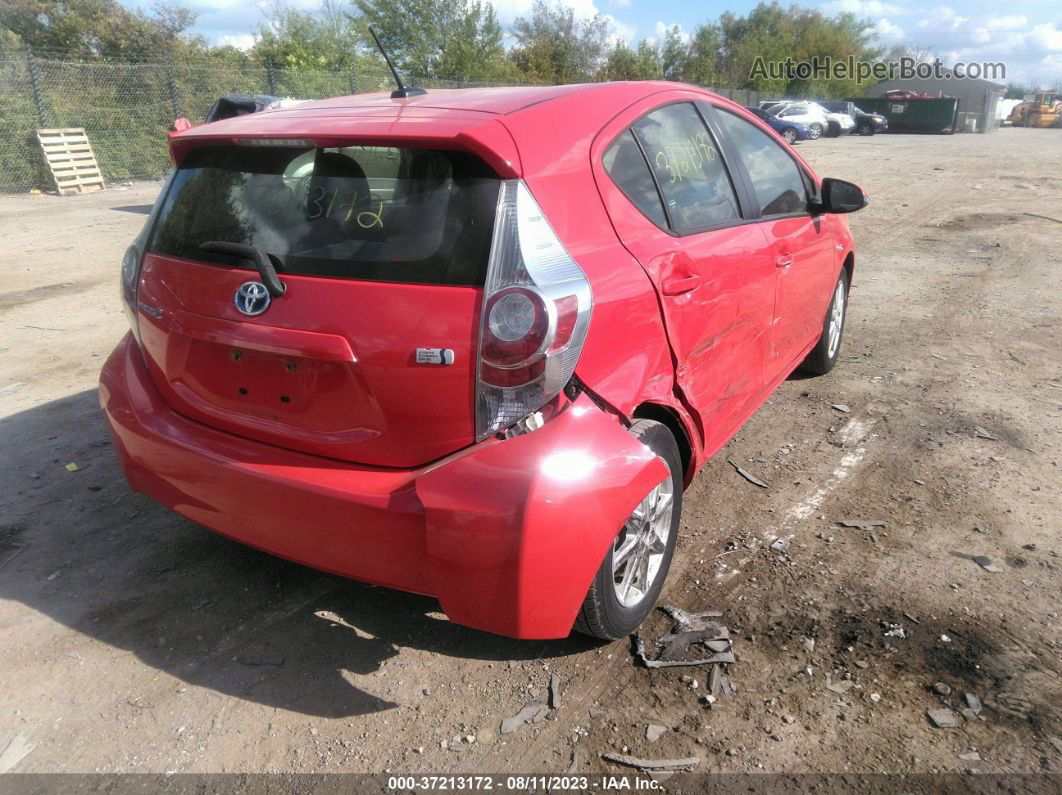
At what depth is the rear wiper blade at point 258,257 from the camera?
238 cm

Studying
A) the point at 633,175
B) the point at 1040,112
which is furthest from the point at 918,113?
the point at 633,175

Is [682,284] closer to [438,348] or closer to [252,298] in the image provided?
[438,348]

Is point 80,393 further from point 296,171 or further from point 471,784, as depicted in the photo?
point 471,784

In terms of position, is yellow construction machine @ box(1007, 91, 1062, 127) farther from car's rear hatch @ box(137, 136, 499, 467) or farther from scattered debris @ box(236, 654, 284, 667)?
scattered debris @ box(236, 654, 284, 667)

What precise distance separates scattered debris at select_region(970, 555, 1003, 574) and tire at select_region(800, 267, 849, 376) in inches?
76.6

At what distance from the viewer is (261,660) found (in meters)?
2.71

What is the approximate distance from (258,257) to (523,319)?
861mm

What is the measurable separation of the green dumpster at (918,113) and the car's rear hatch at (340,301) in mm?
49253

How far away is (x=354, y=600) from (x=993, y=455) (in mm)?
3188

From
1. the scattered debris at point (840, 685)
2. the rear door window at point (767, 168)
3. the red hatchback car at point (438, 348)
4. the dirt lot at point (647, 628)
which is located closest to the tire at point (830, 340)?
the dirt lot at point (647, 628)

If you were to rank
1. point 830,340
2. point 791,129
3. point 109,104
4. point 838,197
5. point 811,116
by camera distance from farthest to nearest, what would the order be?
point 811,116 → point 791,129 → point 109,104 → point 830,340 → point 838,197

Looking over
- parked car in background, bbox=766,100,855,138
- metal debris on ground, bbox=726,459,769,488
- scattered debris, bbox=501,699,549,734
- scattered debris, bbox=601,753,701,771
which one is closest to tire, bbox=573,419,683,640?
scattered debris, bbox=501,699,549,734

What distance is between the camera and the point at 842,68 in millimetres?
64062

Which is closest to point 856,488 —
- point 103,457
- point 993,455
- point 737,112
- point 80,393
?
point 993,455
